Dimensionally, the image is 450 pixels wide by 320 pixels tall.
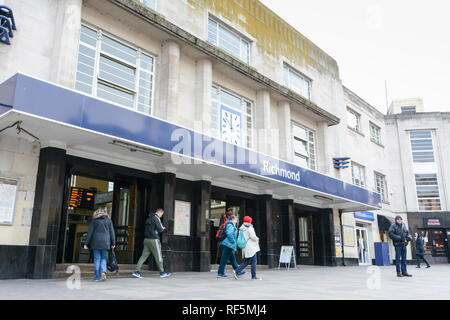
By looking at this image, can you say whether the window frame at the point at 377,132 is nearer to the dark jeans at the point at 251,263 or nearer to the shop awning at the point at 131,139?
the shop awning at the point at 131,139

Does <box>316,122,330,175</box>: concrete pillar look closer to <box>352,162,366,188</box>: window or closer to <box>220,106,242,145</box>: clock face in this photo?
<box>352,162,366,188</box>: window

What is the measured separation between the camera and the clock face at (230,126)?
1505 centimetres

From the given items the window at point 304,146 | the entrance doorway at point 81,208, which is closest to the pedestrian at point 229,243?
the entrance doorway at point 81,208

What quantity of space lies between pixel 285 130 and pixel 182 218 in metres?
6.98

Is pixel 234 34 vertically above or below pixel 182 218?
above

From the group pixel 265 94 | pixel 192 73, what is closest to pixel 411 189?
pixel 265 94

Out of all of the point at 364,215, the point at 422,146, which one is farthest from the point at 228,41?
the point at 422,146

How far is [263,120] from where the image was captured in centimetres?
1661

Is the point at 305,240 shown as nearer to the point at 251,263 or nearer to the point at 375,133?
the point at 251,263

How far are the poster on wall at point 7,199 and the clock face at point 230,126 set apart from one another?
7.57 m

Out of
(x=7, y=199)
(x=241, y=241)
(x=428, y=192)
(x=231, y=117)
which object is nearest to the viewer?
(x=7, y=199)

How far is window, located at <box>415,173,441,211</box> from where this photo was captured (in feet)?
94.4

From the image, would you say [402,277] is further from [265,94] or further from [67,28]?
[67,28]
